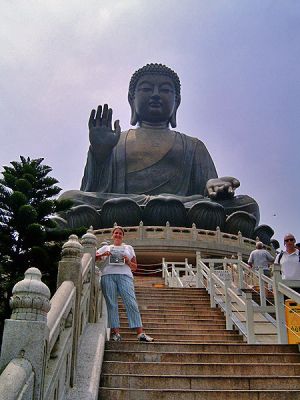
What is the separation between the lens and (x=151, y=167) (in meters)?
20.7

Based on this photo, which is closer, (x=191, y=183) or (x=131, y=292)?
(x=131, y=292)

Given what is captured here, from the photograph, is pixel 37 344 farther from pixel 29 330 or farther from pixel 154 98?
pixel 154 98

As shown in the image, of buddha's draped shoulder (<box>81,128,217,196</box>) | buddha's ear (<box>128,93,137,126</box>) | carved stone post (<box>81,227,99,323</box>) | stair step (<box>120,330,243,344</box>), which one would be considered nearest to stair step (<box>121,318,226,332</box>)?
stair step (<box>120,330,243,344</box>)

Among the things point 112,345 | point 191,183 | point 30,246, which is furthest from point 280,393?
point 191,183

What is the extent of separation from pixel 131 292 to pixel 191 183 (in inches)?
645

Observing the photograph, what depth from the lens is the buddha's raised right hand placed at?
1831 centimetres

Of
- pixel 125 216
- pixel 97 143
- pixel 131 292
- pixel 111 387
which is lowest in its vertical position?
pixel 111 387

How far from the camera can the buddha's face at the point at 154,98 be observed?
2214 centimetres

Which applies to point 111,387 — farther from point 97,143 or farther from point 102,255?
point 97,143

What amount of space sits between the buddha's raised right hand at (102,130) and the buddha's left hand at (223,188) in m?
3.97

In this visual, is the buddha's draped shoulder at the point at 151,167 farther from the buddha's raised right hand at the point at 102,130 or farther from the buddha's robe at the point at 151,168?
the buddha's raised right hand at the point at 102,130

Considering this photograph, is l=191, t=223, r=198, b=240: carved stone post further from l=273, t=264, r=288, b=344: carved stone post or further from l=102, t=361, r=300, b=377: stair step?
l=102, t=361, r=300, b=377: stair step

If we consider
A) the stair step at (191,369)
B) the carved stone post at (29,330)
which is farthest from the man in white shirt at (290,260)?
Result: the carved stone post at (29,330)

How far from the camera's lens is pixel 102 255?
15.8 feet
